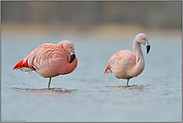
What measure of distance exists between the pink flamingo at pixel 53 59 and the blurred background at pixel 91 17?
16.2 meters

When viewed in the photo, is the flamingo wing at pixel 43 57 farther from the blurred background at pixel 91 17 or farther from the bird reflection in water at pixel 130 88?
the blurred background at pixel 91 17

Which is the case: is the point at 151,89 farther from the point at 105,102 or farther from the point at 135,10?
the point at 135,10

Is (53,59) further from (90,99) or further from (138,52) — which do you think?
(138,52)

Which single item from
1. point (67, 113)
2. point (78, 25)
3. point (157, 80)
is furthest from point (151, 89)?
point (78, 25)

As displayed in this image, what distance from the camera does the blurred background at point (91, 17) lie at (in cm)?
2284

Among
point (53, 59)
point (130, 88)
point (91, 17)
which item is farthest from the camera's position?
point (91, 17)

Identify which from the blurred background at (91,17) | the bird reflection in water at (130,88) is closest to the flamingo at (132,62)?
the bird reflection in water at (130,88)

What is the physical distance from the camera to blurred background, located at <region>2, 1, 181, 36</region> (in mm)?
22844

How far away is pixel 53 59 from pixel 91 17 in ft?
60.6

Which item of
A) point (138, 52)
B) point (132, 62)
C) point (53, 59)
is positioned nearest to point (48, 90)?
point (53, 59)

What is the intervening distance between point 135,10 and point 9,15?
904 centimetres

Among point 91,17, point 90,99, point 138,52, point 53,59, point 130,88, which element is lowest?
point 90,99

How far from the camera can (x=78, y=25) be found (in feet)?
→ 76.9

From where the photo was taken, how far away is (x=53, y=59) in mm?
5887
